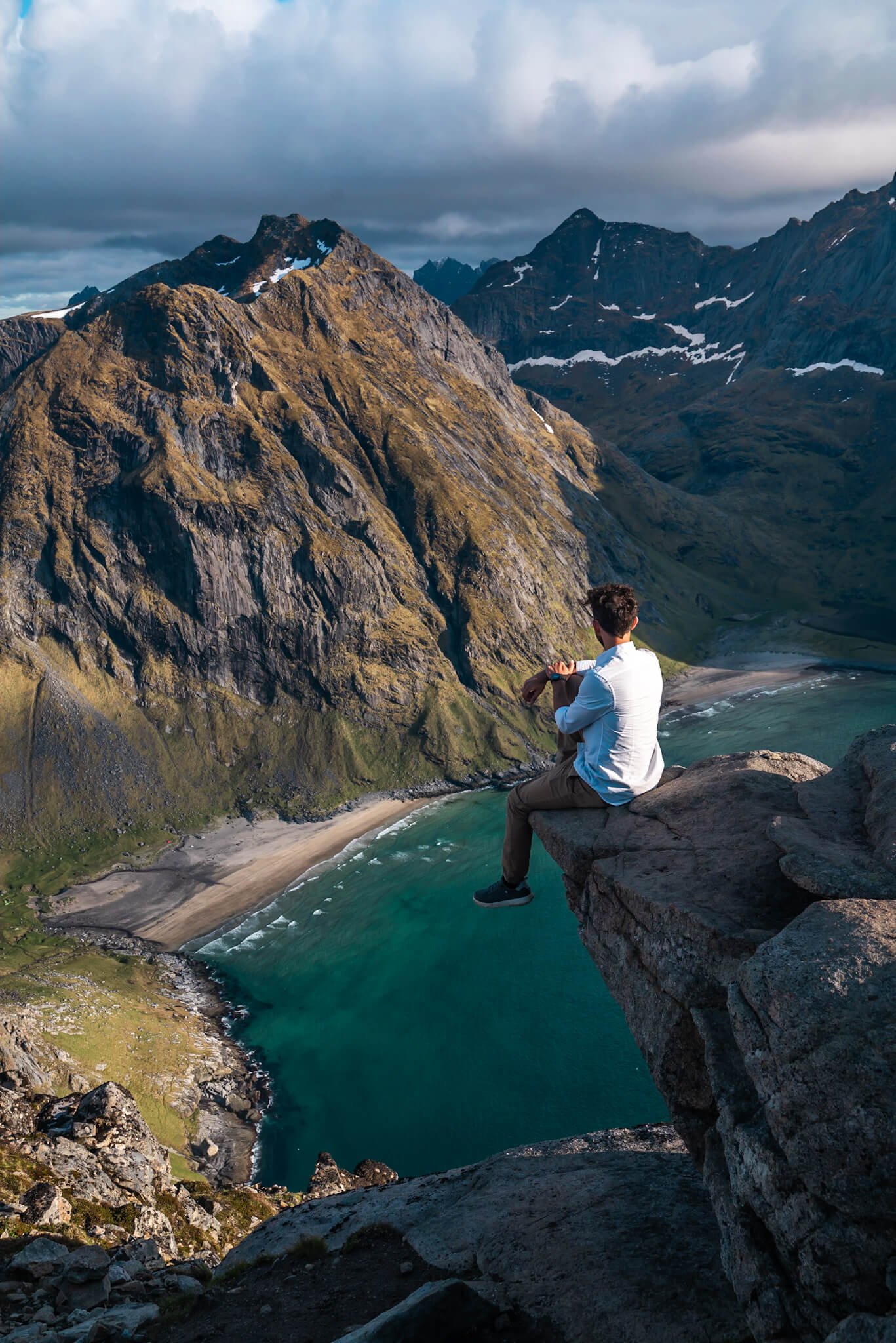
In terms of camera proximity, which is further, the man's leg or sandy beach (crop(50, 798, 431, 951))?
sandy beach (crop(50, 798, 431, 951))

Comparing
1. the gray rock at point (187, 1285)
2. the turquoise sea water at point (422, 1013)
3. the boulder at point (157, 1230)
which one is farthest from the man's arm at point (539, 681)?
the turquoise sea water at point (422, 1013)

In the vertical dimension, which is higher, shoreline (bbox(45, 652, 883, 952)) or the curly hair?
the curly hair

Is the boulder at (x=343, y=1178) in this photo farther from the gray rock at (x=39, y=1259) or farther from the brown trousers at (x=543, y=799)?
the brown trousers at (x=543, y=799)

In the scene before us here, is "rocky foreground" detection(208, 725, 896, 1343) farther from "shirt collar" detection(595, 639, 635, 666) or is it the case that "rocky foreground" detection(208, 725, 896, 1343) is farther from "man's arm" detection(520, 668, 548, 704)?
"shirt collar" detection(595, 639, 635, 666)

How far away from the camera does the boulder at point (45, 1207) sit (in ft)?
77.0

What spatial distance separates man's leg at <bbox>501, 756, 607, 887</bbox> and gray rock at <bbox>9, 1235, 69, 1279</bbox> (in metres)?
14.0

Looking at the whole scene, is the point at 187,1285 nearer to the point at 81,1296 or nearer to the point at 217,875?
the point at 81,1296

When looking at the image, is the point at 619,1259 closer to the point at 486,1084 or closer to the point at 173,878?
the point at 486,1084

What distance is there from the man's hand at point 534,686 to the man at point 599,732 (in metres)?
0.04

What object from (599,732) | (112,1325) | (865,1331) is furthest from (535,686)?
(112,1325)

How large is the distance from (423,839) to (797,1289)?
11233 cm

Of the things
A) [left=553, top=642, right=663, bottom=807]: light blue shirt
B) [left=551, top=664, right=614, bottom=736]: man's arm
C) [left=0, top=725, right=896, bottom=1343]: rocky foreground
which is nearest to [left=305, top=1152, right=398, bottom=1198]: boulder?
[left=0, top=725, right=896, bottom=1343]: rocky foreground

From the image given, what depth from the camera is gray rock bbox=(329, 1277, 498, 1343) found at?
39.4 feet

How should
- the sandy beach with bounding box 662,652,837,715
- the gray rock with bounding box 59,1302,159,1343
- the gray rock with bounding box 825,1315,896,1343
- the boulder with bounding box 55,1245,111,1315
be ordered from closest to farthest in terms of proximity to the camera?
the gray rock with bounding box 825,1315,896,1343
the gray rock with bounding box 59,1302,159,1343
the boulder with bounding box 55,1245,111,1315
the sandy beach with bounding box 662,652,837,715
